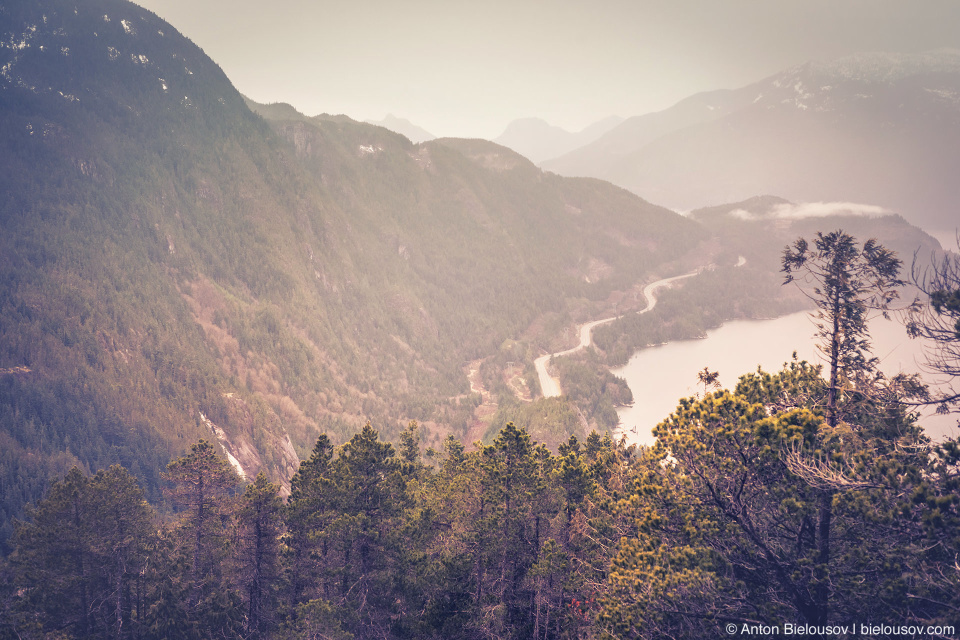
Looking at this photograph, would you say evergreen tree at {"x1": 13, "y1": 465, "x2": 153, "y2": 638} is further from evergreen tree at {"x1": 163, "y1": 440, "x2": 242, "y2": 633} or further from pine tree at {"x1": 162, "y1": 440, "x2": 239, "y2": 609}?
pine tree at {"x1": 162, "y1": 440, "x2": 239, "y2": 609}

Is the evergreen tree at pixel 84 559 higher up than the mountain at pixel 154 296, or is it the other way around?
the mountain at pixel 154 296

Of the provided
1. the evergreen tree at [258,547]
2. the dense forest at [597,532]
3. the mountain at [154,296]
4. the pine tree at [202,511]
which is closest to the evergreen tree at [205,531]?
the pine tree at [202,511]

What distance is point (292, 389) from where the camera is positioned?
446ft

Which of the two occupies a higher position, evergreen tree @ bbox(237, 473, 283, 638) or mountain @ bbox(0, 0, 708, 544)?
mountain @ bbox(0, 0, 708, 544)

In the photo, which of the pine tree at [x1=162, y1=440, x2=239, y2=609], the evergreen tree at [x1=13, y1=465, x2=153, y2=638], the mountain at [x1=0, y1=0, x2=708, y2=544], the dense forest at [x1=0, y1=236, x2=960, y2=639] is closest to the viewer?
the dense forest at [x1=0, y1=236, x2=960, y2=639]

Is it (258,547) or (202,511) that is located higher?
(202,511)

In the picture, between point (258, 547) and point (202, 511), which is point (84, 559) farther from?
point (258, 547)

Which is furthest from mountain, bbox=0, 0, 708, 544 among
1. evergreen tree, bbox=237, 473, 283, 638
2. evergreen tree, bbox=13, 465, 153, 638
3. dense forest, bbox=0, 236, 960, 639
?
evergreen tree, bbox=237, 473, 283, 638

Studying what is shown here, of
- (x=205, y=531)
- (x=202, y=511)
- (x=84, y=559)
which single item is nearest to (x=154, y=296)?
(x=84, y=559)

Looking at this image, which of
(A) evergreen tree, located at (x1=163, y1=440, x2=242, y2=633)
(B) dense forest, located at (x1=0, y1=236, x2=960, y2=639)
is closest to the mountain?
(B) dense forest, located at (x1=0, y1=236, x2=960, y2=639)

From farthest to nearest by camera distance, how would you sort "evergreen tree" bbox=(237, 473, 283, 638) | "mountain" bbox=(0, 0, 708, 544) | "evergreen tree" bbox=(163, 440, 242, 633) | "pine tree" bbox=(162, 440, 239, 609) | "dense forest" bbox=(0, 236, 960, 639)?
"mountain" bbox=(0, 0, 708, 544) < "pine tree" bbox=(162, 440, 239, 609) < "evergreen tree" bbox=(163, 440, 242, 633) < "evergreen tree" bbox=(237, 473, 283, 638) < "dense forest" bbox=(0, 236, 960, 639)

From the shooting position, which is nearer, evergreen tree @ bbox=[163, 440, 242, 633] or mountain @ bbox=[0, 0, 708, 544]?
evergreen tree @ bbox=[163, 440, 242, 633]

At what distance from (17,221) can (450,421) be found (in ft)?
422

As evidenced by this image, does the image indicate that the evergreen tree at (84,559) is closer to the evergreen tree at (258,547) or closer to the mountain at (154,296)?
the evergreen tree at (258,547)
